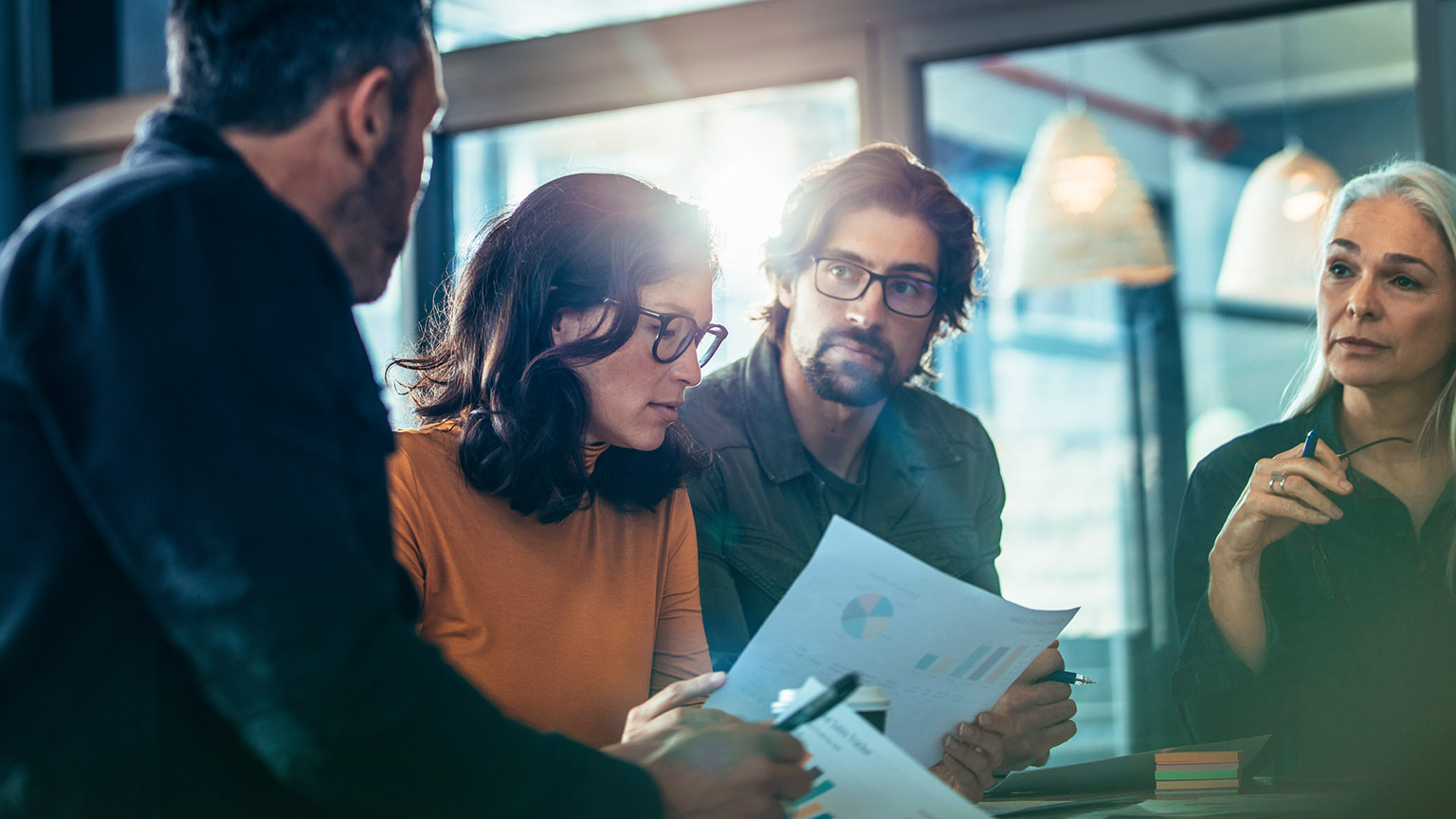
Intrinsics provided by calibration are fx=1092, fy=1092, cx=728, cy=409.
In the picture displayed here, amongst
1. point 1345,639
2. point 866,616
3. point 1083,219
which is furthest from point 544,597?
point 1083,219

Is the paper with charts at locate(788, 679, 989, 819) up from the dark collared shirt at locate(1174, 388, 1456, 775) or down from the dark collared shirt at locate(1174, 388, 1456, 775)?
up

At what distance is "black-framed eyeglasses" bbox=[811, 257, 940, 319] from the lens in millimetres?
1837

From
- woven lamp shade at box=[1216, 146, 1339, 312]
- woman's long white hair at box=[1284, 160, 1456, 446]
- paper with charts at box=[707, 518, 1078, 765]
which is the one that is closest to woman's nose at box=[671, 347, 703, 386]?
paper with charts at box=[707, 518, 1078, 765]

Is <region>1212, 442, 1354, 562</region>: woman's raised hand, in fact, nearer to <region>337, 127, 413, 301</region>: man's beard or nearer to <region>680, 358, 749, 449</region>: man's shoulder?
<region>680, 358, 749, 449</region>: man's shoulder

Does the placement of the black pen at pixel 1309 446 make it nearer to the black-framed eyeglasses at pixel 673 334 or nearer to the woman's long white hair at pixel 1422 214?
the woman's long white hair at pixel 1422 214

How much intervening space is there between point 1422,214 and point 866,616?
42.6 inches

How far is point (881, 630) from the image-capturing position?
1020 millimetres

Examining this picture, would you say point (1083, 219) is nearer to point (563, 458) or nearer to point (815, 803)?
point (563, 458)


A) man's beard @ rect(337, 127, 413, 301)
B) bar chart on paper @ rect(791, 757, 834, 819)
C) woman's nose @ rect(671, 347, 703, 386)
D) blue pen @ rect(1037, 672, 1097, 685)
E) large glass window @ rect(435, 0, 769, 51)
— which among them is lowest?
blue pen @ rect(1037, 672, 1097, 685)

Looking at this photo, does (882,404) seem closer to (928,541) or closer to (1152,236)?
(928,541)

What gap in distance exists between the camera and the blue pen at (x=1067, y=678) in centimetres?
127

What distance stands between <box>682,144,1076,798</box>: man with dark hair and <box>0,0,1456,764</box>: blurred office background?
18 cm

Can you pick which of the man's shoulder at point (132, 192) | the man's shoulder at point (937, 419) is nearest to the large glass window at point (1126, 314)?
the man's shoulder at point (937, 419)

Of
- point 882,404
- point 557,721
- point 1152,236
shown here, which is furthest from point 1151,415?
point 557,721
